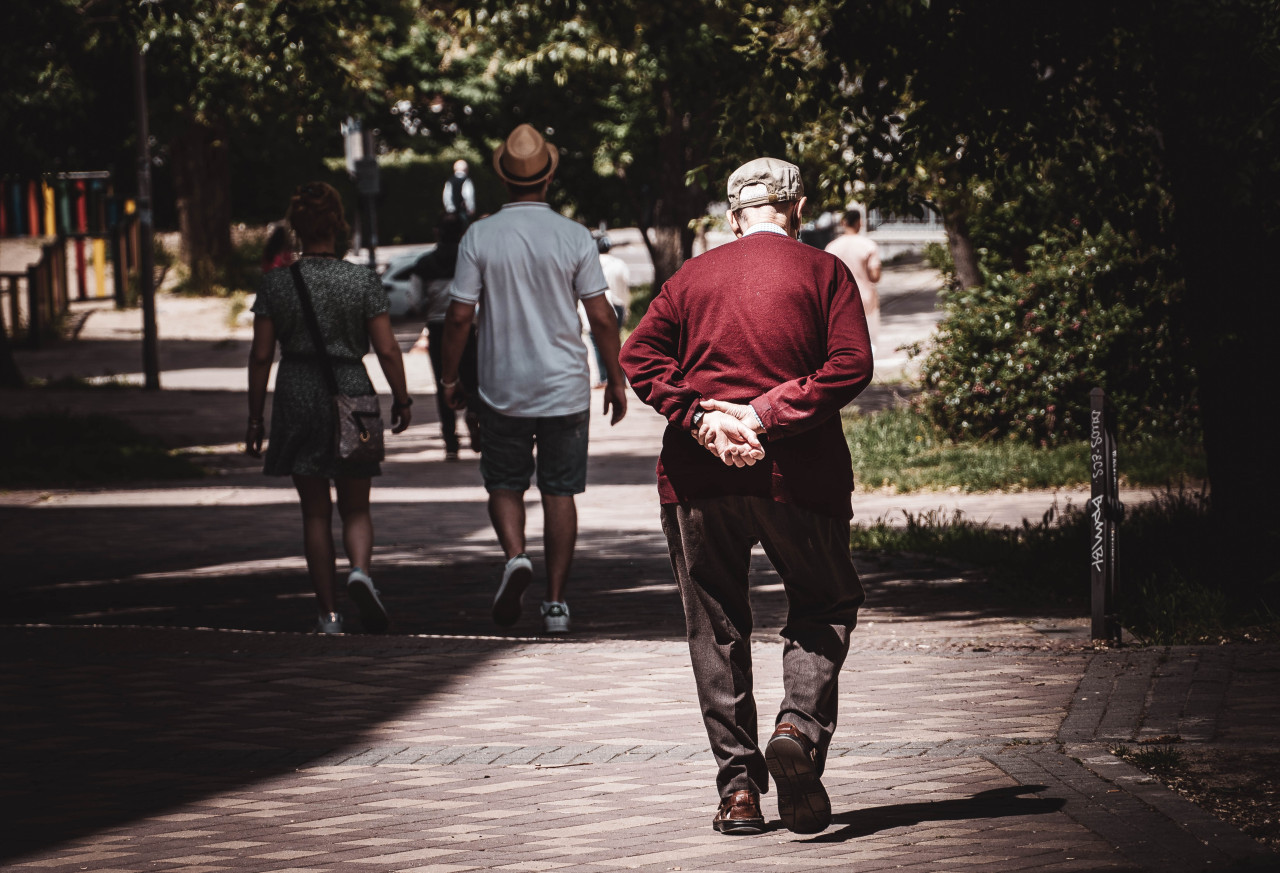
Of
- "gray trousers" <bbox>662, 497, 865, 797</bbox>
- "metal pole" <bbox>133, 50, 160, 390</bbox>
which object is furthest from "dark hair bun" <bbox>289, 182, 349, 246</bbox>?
"metal pole" <bbox>133, 50, 160, 390</bbox>

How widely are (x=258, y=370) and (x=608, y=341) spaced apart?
1.50 meters

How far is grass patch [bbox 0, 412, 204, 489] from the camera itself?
1355cm

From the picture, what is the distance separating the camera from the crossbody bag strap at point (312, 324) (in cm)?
721

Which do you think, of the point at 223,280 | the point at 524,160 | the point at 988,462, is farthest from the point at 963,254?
the point at 223,280

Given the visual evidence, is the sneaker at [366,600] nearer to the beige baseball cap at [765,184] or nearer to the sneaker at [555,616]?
the sneaker at [555,616]

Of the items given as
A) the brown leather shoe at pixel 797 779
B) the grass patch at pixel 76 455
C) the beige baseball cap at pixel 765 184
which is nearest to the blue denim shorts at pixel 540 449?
the beige baseball cap at pixel 765 184

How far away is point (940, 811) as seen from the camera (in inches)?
179

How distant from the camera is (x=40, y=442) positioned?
14555 mm

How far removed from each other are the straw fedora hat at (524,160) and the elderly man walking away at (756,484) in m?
2.88

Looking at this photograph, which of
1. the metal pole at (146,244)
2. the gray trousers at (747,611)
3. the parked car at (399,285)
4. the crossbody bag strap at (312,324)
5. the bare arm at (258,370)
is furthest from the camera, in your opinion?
the parked car at (399,285)

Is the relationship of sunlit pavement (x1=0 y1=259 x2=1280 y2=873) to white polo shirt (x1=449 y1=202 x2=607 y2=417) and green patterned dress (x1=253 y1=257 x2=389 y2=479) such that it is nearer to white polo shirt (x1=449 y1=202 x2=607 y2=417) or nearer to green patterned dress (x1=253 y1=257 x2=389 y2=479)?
green patterned dress (x1=253 y1=257 x2=389 y2=479)

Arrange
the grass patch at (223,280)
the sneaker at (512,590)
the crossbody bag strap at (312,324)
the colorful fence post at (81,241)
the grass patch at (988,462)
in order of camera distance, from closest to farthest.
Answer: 1. the sneaker at (512,590)
2. the crossbody bag strap at (312,324)
3. the grass patch at (988,462)
4. the colorful fence post at (81,241)
5. the grass patch at (223,280)

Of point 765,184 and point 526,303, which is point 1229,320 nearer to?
point 526,303

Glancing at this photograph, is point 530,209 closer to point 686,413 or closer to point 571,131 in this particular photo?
point 686,413
